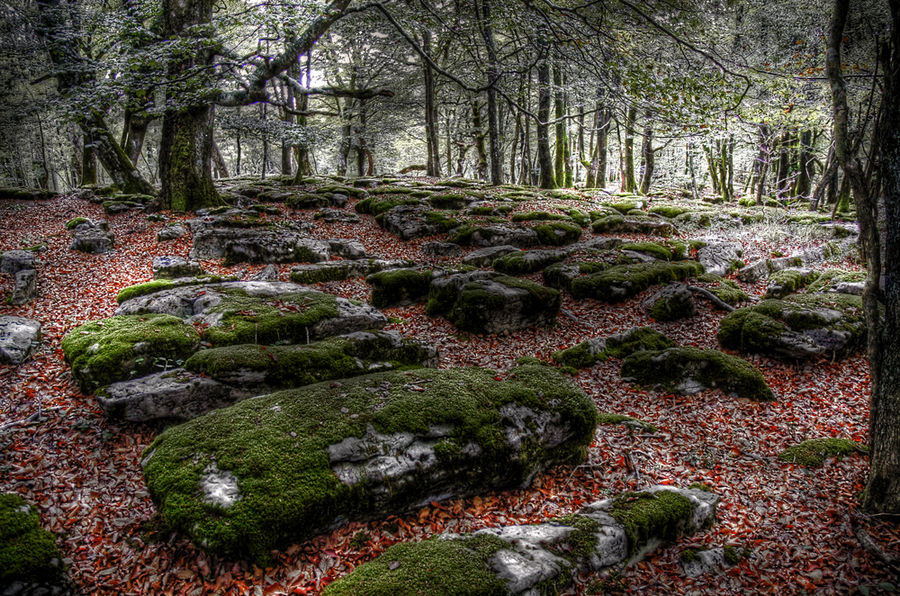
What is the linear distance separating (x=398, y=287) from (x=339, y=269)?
5.23 ft

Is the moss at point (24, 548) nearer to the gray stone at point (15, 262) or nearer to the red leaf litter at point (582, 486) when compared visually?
the red leaf litter at point (582, 486)

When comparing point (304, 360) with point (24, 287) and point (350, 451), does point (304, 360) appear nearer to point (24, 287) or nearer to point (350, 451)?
point (350, 451)

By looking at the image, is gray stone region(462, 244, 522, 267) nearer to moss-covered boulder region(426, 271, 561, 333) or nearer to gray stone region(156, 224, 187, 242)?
moss-covered boulder region(426, 271, 561, 333)

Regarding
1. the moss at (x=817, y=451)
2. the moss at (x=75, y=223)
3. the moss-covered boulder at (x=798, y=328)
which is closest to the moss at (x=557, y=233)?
the moss-covered boulder at (x=798, y=328)

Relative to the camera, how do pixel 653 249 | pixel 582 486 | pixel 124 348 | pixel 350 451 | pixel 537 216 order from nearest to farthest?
pixel 350 451
pixel 582 486
pixel 124 348
pixel 653 249
pixel 537 216

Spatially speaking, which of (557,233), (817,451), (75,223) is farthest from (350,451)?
(75,223)

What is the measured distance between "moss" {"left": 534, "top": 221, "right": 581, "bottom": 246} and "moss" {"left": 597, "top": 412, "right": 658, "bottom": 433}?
25.5ft

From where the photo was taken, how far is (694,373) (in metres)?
6.82

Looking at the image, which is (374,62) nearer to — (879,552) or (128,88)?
(128,88)

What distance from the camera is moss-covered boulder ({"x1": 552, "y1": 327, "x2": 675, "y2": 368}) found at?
755 cm

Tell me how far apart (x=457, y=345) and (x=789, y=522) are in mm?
5018

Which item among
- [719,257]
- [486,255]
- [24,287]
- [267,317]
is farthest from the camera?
[719,257]

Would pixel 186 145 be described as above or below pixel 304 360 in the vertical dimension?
above

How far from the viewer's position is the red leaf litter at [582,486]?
3.29m
